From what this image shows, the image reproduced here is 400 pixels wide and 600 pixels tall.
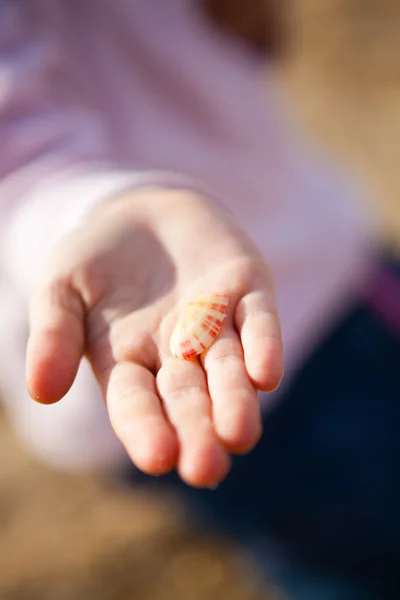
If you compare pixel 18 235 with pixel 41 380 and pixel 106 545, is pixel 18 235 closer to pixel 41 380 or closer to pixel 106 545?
pixel 41 380

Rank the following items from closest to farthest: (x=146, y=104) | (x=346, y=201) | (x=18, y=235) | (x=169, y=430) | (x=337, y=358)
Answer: (x=169, y=430) → (x=18, y=235) → (x=146, y=104) → (x=337, y=358) → (x=346, y=201)

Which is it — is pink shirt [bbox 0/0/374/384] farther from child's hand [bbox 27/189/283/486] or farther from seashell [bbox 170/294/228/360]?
seashell [bbox 170/294/228/360]

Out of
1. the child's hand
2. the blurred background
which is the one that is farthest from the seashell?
the blurred background

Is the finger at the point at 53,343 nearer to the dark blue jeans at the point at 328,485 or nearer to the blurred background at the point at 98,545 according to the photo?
the dark blue jeans at the point at 328,485

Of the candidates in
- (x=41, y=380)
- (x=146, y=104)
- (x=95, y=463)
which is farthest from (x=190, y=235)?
(x=95, y=463)

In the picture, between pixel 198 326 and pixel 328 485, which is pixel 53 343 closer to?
pixel 198 326

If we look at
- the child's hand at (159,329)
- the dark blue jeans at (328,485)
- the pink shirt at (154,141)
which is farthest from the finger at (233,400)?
the dark blue jeans at (328,485)
